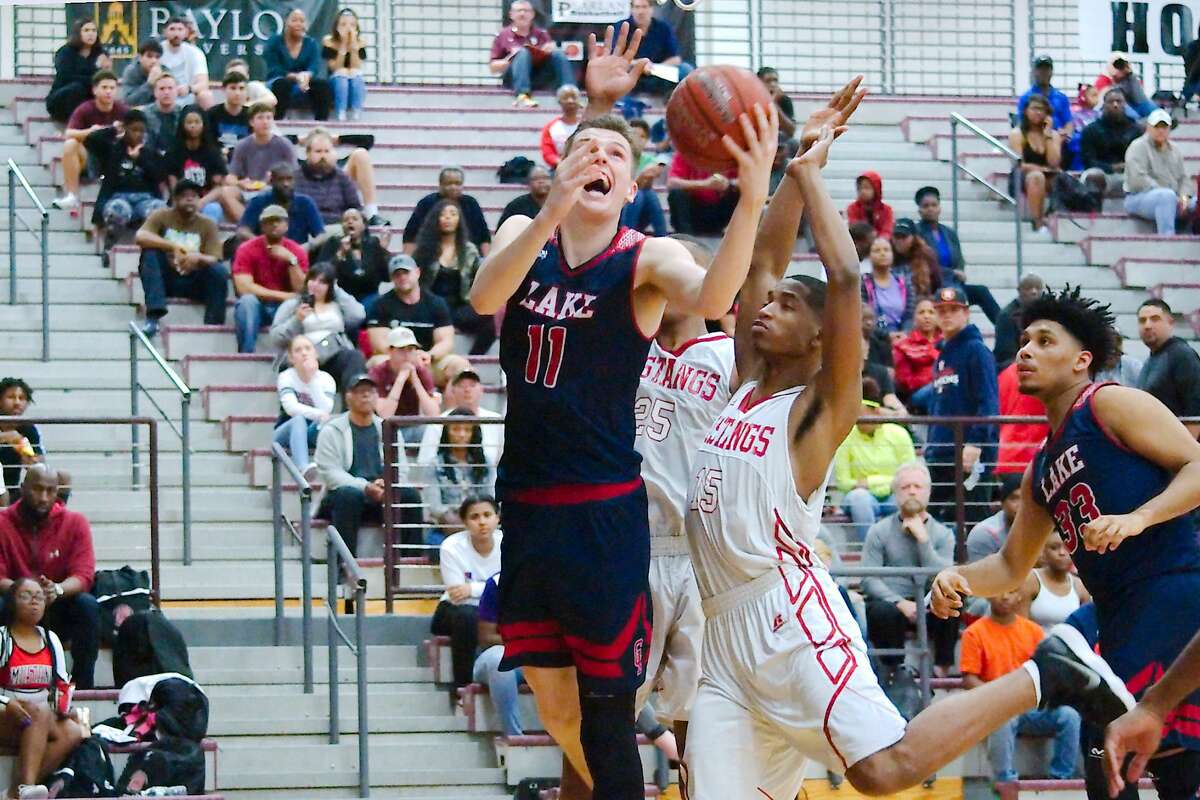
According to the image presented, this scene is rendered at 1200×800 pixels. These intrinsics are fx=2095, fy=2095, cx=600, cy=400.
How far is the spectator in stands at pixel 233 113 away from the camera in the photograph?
58.6 feet

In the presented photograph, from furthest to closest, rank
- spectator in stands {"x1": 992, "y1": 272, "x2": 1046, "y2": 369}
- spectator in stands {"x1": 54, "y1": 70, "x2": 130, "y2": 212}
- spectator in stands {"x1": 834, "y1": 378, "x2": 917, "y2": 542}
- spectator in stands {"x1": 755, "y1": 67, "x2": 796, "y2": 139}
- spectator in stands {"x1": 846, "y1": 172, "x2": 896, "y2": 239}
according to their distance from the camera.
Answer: spectator in stands {"x1": 755, "y1": 67, "x2": 796, "y2": 139} → spectator in stands {"x1": 846, "y1": 172, "x2": 896, "y2": 239} → spectator in stands {"x1": 54, "y1": 70, "x2": 130, "y2": 212} → spectator in stands {"x1": 992, "y1": 272, "x2": 1046, "y2": 369} → spectator in stands {"x1": 834, "y1": 378, "x2": 917, "y2": 542}

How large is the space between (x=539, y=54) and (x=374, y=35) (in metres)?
2.22

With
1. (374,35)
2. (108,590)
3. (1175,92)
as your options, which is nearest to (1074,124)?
(1175,92)

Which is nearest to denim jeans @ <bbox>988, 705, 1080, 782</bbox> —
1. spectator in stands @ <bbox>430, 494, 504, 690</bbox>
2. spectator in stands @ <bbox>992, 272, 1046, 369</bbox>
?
spectator in stands @ <bbox>430, 494, 504, 690</bbox>

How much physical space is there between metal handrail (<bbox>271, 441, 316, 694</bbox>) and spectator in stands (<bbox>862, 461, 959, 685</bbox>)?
3.26 m

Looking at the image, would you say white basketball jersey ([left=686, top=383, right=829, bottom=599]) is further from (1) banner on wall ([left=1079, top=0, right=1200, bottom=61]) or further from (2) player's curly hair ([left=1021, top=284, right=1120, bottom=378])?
(1) banner on wall ([left=1079, top=0, right=1200, bottom=61])

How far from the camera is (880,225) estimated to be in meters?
17.5

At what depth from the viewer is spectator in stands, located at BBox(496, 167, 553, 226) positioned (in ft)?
49.9

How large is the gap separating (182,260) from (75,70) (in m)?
3.67

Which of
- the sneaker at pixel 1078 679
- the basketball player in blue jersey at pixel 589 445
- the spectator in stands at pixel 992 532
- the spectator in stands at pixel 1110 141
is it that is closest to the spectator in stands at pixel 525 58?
the spectator in stands at pixel 1110 141

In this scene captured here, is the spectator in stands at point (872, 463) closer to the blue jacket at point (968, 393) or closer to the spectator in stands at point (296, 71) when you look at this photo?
the blue jacket at point (968, 393)

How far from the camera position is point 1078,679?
6.54 meters

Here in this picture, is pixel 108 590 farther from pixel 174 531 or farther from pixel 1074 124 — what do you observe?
pixel 1074 124

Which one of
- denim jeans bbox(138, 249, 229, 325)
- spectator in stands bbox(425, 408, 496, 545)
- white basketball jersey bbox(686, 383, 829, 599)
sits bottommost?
spectator in stands bbox(425, 408, 496, 545)
